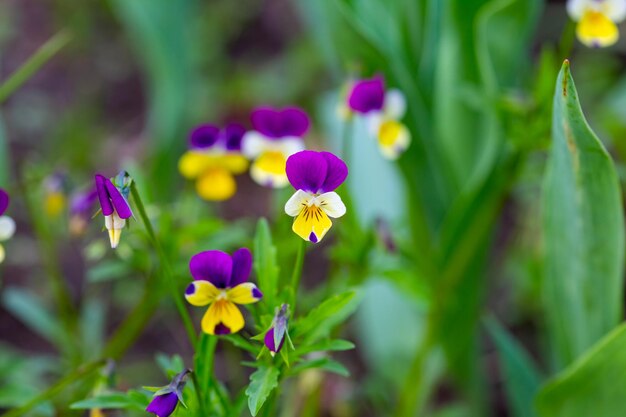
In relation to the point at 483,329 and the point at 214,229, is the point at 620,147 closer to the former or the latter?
the point at 483,329

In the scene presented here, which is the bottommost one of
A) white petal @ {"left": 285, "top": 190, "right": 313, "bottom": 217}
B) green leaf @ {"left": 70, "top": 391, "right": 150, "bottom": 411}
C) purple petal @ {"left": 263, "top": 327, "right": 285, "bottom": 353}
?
purple petal @ {"left": 263, "top": 327, "right": 285, "bottom": 353}

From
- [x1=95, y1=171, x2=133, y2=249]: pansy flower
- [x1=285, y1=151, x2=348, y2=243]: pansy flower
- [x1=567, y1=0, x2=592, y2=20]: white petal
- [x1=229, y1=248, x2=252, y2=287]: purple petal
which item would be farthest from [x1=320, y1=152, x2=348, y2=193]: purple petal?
[x1=567, y1=0, x2=592, y2=20]: white petal

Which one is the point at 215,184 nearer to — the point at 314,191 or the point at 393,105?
the point at 393,105

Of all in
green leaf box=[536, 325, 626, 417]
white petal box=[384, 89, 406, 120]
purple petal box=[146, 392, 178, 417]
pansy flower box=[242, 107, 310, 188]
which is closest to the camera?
purple petal box=[146, 392, 178, 417]

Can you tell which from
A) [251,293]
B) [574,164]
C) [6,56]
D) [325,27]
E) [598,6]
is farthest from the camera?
[6,56]

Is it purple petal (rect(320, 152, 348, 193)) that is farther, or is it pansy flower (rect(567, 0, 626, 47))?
pansy flower (rect(567, 0, 626, 47))

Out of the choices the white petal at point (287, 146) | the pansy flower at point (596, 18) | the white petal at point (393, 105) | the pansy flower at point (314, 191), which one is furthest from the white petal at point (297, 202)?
the pansy flower at point (596, 18)

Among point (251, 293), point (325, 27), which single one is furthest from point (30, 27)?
point (251, 293)

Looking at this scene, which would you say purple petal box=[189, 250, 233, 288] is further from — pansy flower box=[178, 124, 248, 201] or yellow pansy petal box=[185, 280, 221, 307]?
pansy flower box=[178, 124, 248, 201]
